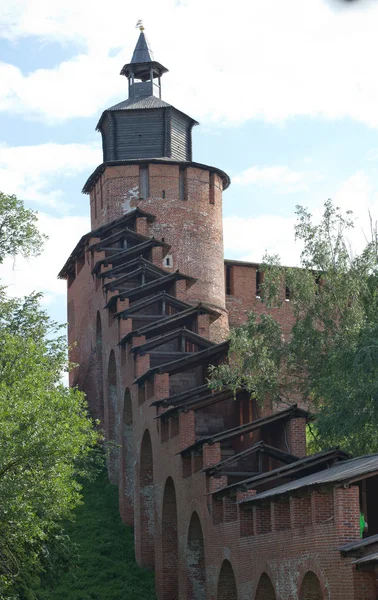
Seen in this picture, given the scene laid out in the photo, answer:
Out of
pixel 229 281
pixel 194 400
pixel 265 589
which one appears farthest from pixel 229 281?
pixel 265 589

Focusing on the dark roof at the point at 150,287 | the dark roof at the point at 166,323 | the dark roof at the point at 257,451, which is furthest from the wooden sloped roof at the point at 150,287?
the dark roof at the point at 257,451

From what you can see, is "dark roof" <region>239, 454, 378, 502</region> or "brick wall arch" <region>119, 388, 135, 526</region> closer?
"dark roof" <region>239, 454, 378, 502</region>

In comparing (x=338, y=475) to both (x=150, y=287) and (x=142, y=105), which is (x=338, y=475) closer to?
(x=150, y=287)

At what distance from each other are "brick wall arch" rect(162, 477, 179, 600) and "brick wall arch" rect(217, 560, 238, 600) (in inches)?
161

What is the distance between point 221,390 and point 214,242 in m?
14.3

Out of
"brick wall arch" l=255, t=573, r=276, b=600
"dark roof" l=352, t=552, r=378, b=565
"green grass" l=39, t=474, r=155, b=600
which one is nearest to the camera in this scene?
"dark roof" l=352, t=552, r=378, b=565

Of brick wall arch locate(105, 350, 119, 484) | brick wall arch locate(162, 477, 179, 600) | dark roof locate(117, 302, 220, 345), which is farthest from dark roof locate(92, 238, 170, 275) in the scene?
brick wall arch locate(162, 477, 179, 600)

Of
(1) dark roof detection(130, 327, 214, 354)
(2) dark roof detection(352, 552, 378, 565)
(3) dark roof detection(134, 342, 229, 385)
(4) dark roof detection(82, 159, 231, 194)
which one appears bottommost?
(2) dark roof detection(352, 552, 378, 565)

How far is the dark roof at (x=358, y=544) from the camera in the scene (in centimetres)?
1786

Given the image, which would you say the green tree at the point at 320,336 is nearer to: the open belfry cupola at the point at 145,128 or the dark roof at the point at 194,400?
the dark roof at the point at 194,400

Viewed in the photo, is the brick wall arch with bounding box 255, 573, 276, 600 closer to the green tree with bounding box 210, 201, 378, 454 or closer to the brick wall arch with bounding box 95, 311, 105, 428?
the green tree with bounding box 210, 201, 378, 454

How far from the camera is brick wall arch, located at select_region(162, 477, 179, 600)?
29578 millimetres

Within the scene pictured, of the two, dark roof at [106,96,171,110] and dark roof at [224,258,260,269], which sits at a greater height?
dark roof at [106,96,171,110]

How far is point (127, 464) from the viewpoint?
1387 inches
